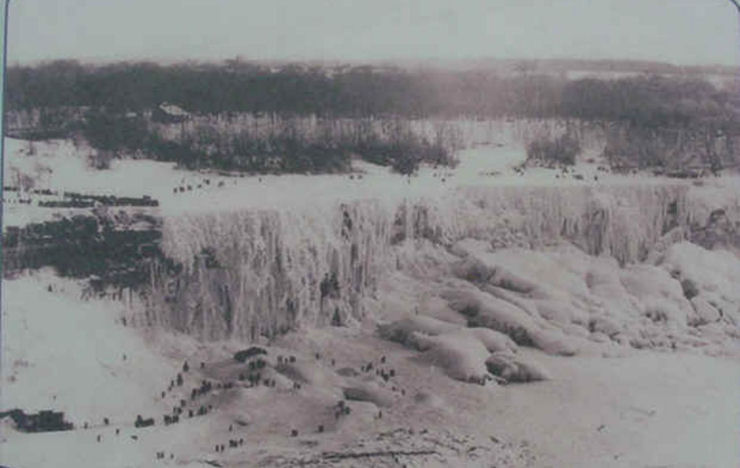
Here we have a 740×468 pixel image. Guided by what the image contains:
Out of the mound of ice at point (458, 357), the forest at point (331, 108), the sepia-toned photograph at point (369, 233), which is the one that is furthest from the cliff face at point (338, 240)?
the mound of ice at point (458, 357)

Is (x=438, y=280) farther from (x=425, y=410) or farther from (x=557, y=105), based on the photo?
(x=557, y=105)

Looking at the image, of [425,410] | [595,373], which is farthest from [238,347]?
[595,373]

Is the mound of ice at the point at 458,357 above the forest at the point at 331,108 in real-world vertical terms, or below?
below

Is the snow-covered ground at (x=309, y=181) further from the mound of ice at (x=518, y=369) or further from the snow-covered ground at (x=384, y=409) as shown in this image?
the mound of ice at (x=518, y=369)

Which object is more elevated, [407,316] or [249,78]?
[249,78]

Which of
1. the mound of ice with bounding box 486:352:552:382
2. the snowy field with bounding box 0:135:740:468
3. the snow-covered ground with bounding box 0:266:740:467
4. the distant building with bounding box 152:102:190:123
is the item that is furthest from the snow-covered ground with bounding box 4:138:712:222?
the mound of ice with bounding box 486:352:552:382

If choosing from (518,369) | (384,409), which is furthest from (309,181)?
(518,369)

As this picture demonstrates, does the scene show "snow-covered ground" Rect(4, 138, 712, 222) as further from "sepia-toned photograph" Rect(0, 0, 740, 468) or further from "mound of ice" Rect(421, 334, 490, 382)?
"mound of ice" Rect(421, 334, 490, 382)

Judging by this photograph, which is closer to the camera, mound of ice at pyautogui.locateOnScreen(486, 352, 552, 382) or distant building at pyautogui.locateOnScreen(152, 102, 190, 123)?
mound of ice at pyautogui.locateOnScreen(486, 352, 552, 382)
